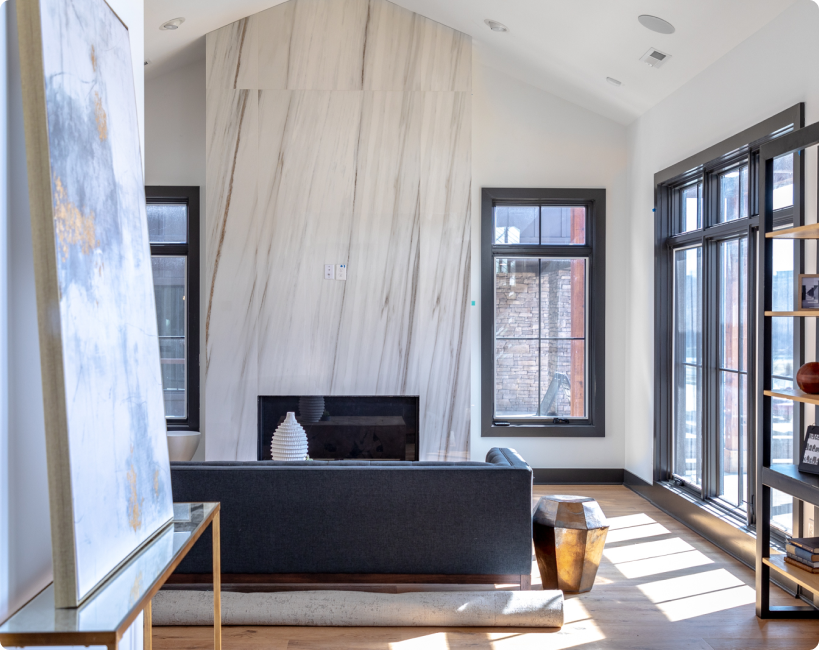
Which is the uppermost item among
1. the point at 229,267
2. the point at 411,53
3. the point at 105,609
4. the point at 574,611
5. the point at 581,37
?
the point at 411,53

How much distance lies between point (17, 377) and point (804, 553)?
9.88 feet

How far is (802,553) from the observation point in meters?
2.90

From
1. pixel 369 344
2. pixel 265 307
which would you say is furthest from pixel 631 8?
pixel 265 307

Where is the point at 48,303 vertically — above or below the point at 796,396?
above

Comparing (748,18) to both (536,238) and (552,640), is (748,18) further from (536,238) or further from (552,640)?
(552,640)

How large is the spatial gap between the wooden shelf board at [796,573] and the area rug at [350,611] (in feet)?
3.12

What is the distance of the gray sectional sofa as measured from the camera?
116 inches

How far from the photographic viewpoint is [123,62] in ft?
6.40

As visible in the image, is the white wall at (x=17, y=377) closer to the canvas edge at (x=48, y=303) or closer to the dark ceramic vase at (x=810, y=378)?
the canvas edge at (x=48, y=303)

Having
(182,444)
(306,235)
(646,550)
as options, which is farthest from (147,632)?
(306,235)

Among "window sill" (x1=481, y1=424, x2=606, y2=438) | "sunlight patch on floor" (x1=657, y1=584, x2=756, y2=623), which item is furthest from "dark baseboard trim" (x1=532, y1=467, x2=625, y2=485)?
"sunlight patch on floor" (x1=657, y1=584, x2=756, y2=623)

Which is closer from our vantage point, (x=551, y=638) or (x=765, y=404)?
(x=551, y=638)

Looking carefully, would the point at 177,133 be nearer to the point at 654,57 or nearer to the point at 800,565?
the point at 654,57

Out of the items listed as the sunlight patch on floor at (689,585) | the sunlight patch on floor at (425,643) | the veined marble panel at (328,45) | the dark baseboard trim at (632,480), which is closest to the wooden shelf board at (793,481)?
the sunlight patch on floor at (689,585)
